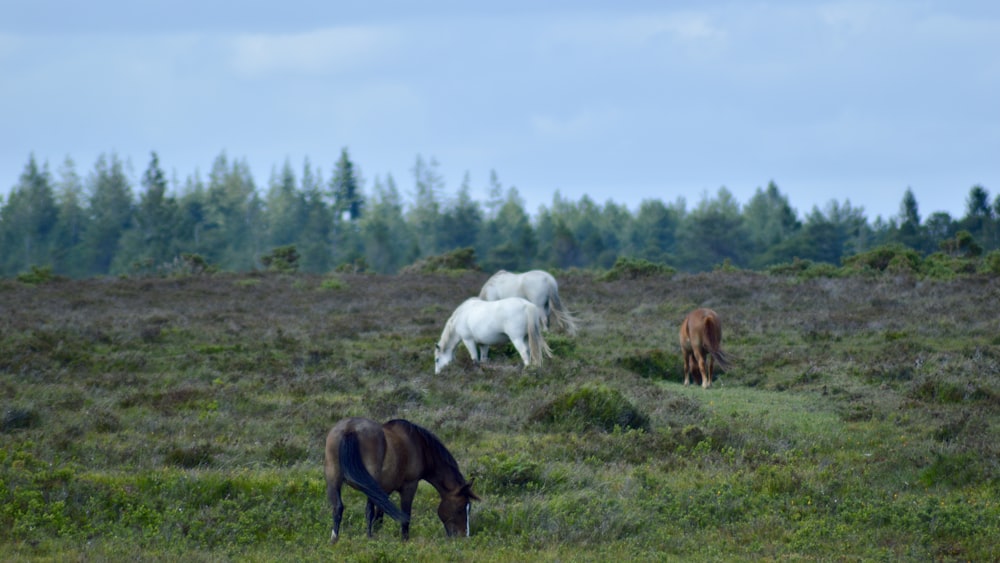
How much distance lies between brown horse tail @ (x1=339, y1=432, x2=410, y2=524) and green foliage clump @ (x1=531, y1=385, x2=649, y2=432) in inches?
193

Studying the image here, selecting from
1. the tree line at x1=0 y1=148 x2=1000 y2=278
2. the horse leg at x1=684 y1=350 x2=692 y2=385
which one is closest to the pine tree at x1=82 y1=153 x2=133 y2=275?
the tree line at x1=0 y1=148 x2=1000 y2=278

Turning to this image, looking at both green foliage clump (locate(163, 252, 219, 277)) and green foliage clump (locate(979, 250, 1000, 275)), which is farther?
green foliage clump (locate(163, 252, 219, 277))

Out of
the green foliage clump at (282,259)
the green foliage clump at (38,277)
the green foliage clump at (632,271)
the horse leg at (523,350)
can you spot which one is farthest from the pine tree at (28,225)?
the horse leg at (523,350)

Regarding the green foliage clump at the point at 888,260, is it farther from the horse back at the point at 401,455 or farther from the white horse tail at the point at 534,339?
the horse back at the point at 401,455

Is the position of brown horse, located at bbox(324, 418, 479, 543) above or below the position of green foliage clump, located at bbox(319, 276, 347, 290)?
below

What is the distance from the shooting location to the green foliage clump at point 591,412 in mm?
12258

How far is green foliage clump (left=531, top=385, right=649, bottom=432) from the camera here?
1226cm

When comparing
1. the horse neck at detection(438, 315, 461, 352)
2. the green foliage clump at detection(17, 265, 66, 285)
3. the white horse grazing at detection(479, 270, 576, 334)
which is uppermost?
the green foliage clump at detection(17, 265, 66, 285)

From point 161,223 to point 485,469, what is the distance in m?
72.8

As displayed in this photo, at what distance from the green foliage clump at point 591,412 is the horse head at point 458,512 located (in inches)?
165

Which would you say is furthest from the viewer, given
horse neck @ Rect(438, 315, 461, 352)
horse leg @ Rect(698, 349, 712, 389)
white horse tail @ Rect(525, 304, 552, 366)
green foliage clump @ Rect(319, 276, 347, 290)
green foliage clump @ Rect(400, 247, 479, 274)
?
green foliage clump @ Rect(400, 247, 479, 274)

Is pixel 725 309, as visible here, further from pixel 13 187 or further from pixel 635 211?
pixel 635 211

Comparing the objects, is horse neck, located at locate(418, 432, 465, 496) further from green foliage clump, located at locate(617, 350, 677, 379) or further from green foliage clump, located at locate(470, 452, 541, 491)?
green foliage clump, located at locate(617, 350, 677, 379)

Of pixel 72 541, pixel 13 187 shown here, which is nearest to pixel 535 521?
pixel 72 541
